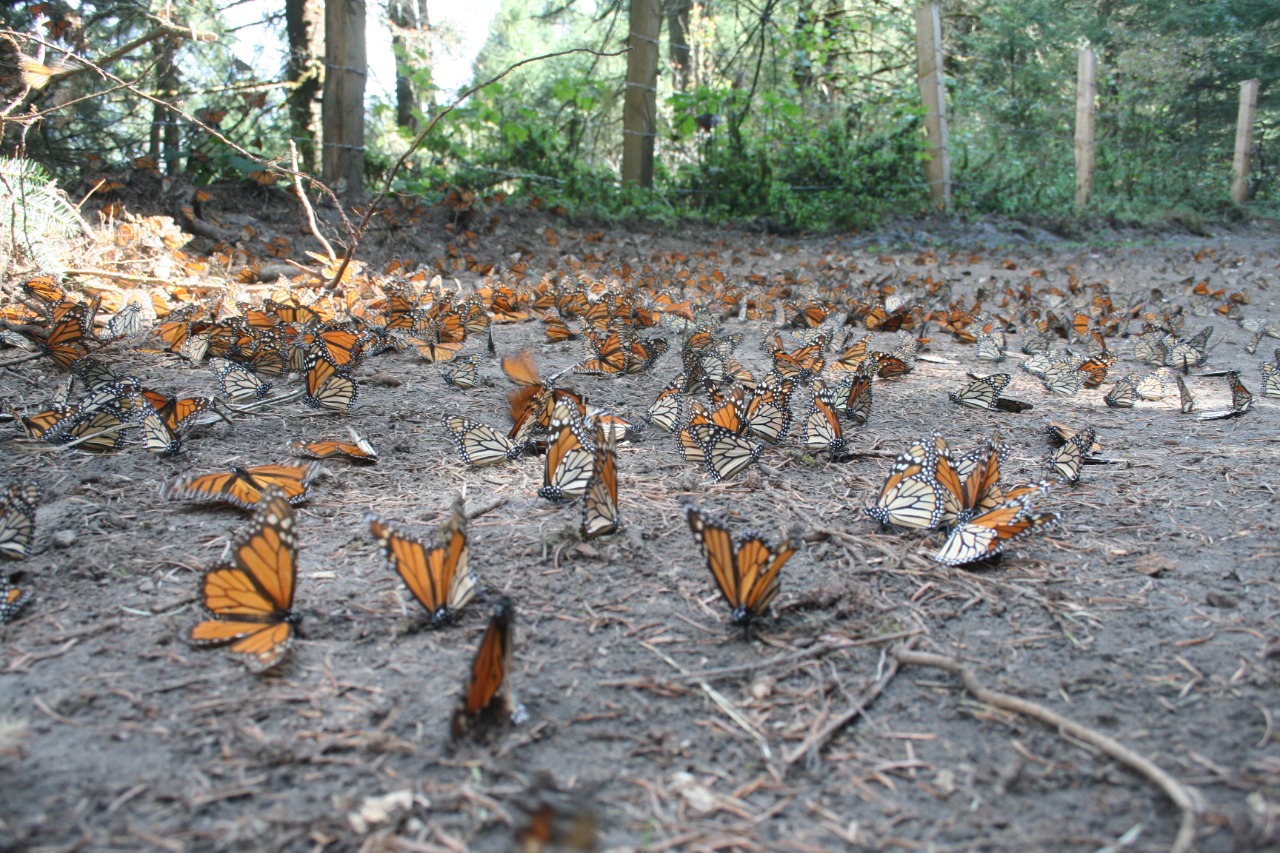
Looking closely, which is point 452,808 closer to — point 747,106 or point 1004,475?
point 1004,475

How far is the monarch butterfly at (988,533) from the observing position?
2.00m

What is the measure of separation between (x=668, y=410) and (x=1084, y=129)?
13.8 meters

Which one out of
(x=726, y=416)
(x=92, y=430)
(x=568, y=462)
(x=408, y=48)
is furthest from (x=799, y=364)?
(x=408, y=48)

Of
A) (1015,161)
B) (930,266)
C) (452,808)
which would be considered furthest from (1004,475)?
(1015,161)

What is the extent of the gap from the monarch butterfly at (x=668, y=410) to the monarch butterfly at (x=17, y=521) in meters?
1.96

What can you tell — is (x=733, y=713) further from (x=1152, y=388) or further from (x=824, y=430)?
(x=1152, y=388)

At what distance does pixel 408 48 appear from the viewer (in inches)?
410

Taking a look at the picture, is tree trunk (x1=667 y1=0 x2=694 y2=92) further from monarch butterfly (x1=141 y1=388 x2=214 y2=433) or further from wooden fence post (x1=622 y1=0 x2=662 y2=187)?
monarch butterfly (x1=141 y1=388 x2=214 y2=433)

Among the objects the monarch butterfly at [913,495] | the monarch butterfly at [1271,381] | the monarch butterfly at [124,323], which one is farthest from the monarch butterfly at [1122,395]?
the monarch butterfly at [124,323]

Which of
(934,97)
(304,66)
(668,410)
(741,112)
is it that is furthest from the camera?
(934,97)

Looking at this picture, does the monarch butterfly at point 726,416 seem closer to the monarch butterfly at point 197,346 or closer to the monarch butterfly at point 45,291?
the monarch butterfly at point 197,346

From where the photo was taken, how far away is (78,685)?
1527mm

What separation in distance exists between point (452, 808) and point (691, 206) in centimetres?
1046

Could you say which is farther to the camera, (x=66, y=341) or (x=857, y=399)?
(x=66, y=341)
